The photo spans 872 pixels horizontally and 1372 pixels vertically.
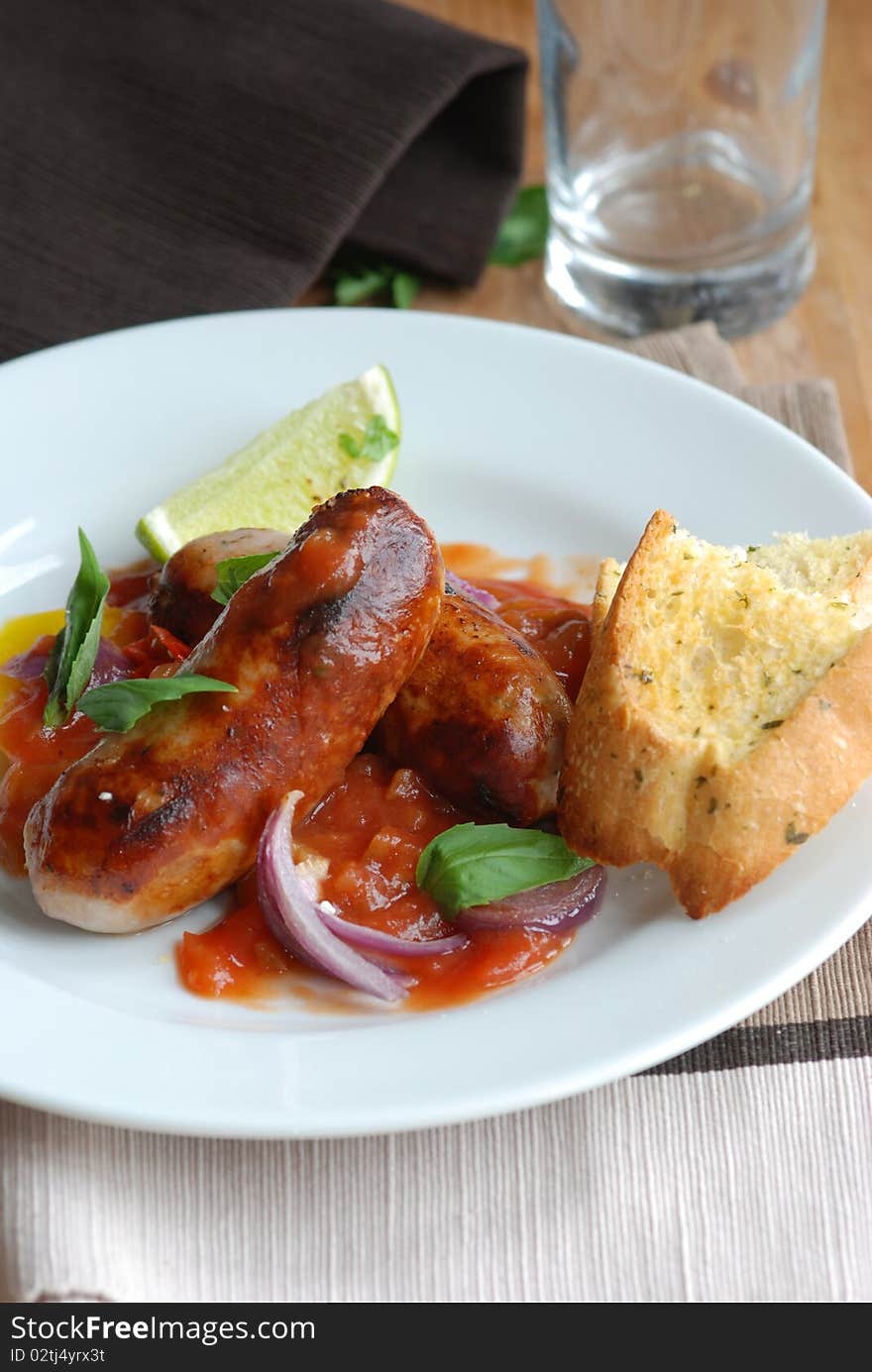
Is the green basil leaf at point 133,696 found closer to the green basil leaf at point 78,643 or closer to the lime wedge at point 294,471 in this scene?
the green basil leaf at point 78,643

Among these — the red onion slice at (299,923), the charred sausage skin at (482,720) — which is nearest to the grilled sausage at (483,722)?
the charred sausage skin at (482,720)

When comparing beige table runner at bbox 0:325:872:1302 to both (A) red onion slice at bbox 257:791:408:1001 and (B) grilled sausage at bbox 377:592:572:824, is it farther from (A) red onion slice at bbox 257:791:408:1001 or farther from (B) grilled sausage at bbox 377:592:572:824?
(B) grilled sausage at bbox 377:592:572:824

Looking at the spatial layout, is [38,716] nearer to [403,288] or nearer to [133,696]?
[133,696]

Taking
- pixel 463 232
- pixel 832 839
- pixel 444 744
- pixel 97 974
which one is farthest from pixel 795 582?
pixel 463 232

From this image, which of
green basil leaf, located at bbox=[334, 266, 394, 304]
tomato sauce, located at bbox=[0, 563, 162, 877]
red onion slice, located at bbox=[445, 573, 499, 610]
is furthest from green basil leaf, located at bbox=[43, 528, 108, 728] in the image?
green basil leaf, located at bbox=[334, 266, 394, 304]

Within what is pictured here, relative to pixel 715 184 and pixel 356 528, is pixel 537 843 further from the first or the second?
pixel 715 184

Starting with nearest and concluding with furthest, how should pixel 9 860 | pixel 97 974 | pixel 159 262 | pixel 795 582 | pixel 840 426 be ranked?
pixel 97 974 → pixel 9 860 → pixel 795 582 → pixel 840 426 → pixel 159 262
